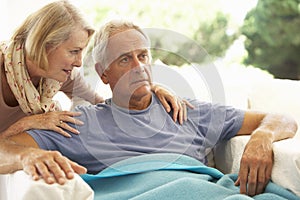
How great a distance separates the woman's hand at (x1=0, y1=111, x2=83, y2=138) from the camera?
6.11 ft

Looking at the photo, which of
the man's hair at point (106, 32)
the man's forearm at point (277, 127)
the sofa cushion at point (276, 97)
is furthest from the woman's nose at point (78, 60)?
the sofa cushion at point (276, 97)

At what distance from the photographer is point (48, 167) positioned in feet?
5.02

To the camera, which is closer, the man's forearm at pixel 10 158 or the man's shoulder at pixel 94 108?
the man's forearm at pixel 10 158

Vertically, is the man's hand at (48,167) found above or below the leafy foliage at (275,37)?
above

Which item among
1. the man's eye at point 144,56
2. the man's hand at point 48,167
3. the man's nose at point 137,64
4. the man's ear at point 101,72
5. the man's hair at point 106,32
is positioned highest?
the man's hair at point 106,32

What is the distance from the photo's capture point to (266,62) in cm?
608

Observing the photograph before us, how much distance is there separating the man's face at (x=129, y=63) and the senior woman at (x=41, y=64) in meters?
0.11

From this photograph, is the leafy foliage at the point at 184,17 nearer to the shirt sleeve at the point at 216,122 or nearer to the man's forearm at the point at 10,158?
the shirt sleeve at the point at 216,122

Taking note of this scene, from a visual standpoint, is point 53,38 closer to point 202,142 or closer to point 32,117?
point 32,117

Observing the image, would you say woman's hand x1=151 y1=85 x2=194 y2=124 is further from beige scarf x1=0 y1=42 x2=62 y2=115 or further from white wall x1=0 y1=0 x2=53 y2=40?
white wall x1=0 y1=0 x2=53 y2=40

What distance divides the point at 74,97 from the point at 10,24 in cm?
66

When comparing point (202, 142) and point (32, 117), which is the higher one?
point (32, 117)

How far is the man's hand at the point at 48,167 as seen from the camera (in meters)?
1.49

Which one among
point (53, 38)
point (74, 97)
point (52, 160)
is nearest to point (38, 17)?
point (53, 38)
